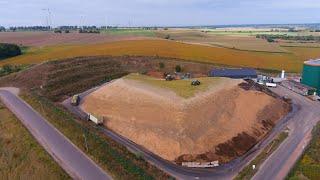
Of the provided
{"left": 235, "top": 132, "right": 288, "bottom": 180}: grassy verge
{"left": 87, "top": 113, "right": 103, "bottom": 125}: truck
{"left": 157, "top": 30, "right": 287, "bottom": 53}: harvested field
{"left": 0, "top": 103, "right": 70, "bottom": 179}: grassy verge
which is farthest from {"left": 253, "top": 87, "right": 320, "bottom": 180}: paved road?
{"left": 157, "top": 30, "right": 287, "bottom": 53}: harvested field

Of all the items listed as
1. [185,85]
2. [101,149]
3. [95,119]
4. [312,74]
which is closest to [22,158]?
[101,149]

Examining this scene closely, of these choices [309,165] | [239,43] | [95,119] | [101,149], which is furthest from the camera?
[239,43]

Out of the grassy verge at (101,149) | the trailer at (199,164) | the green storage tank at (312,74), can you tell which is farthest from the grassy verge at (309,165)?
the green storage tank at (312,74)

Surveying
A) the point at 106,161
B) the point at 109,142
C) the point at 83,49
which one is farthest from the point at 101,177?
the point at 83,49

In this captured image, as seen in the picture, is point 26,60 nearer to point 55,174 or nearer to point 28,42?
point 28,42

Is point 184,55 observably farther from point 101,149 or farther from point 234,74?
point 101,149

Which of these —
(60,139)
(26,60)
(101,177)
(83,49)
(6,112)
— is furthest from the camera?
(83,49)

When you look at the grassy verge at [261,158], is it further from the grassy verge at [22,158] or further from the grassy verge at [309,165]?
the grassy verge at [22,158]
